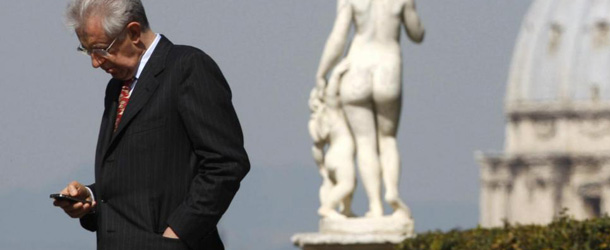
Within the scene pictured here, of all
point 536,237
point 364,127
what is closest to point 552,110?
point 364,127

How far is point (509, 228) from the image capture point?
11.3 meters

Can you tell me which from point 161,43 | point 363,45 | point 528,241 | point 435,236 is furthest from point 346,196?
point 161,43

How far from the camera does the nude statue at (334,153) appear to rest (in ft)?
52.4

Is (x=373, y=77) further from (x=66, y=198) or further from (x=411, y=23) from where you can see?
(x=66, y=198)

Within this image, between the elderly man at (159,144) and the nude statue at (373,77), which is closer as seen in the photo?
the elderly man at (159,144)

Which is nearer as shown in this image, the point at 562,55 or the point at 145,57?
the point at 145,57

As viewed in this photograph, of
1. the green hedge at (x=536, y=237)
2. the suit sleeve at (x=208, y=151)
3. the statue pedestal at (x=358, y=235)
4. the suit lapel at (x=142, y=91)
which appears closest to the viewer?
the suit sleeve at (x=208, y=151)

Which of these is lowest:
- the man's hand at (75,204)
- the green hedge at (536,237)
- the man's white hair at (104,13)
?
the green hedge at (536,237)

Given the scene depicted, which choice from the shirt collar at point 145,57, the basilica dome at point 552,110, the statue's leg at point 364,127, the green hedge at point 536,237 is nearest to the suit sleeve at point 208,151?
the shirt collar at point 145,57

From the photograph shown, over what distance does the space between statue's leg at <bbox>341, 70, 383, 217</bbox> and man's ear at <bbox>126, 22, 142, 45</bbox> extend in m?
10.6

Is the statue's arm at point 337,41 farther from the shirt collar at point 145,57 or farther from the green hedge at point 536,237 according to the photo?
the shirt collar at point 145,57

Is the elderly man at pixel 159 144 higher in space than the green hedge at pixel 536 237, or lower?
higher

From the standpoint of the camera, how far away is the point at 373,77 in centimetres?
1537

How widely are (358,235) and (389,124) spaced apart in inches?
36.6
